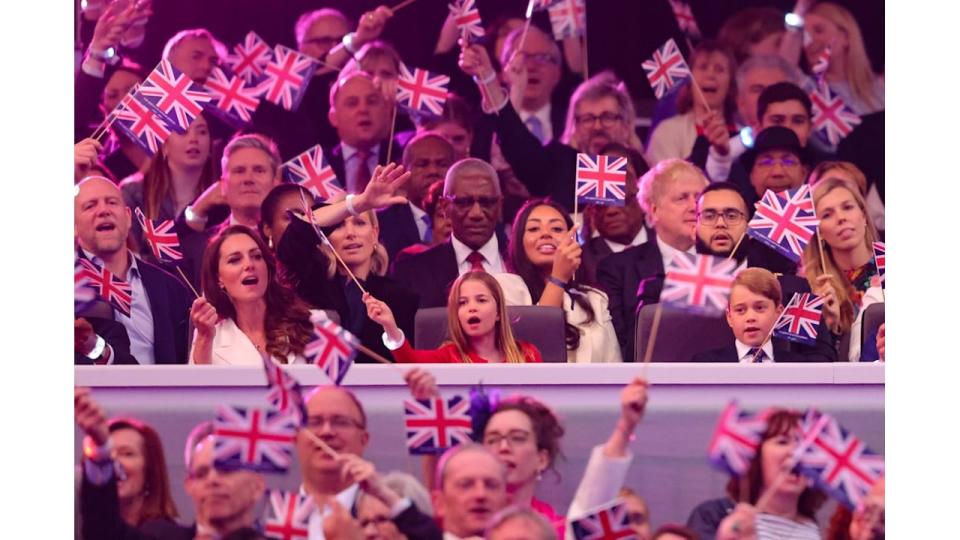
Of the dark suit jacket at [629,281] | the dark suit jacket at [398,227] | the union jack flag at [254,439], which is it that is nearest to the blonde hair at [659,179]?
the dark suit jacket at [629,281]

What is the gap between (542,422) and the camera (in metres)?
4.21

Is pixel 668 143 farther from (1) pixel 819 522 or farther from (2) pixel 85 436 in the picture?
(2) pixel 85 436

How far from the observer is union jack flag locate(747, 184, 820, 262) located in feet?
17.1

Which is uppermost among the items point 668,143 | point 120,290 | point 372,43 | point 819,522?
point 372,43

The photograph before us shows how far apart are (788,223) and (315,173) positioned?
1703 millimetres

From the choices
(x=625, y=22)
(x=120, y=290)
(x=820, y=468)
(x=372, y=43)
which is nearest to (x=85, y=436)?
(x=120, y=290)

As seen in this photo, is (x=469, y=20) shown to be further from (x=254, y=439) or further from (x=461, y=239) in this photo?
(x=254, y=439)

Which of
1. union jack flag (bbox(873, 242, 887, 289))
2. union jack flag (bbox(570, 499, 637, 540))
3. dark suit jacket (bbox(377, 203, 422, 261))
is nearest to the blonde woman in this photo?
union jack flag (bbox(570, 499, 637, 540))

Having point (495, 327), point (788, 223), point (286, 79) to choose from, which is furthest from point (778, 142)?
point (286, 79)

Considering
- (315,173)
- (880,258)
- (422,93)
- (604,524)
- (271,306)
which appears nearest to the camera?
(604,524)

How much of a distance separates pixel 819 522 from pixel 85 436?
6.40 feet

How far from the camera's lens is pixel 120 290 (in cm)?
502

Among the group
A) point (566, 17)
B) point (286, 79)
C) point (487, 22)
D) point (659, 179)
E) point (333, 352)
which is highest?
point (487, 22)

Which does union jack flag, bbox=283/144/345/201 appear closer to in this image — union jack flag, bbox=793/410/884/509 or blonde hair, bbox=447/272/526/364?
blonde hair, bbox=447/272/526/364
